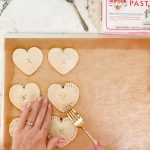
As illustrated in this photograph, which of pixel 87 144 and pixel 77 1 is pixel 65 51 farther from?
pixel 87 144

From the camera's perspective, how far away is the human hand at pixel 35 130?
0.86 metres

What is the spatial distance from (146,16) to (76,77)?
23 centimetres

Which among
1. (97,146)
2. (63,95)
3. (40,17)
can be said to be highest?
(40,17)

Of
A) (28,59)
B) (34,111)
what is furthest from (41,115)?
(28,59)

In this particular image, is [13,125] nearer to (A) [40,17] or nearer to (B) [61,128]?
(B) [61,128]

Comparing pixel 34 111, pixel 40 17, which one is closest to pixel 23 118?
pixel 34 111

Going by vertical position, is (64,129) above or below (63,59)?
below

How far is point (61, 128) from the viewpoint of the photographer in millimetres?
884

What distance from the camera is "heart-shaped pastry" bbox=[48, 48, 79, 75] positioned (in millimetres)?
890

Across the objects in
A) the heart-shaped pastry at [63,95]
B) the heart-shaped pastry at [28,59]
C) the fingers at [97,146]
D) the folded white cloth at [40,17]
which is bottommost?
the fingers at [97,146]

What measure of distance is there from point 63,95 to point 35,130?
4.1 inches

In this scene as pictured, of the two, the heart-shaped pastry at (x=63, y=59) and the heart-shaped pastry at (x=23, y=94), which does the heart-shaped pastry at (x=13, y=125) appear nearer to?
the heart-shaped pastry at (x=23, y=94)

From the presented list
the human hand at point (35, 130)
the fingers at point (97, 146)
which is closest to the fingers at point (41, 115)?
the human hand at point (35, 130)

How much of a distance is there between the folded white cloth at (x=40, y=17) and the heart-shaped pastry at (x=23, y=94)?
0.14m
